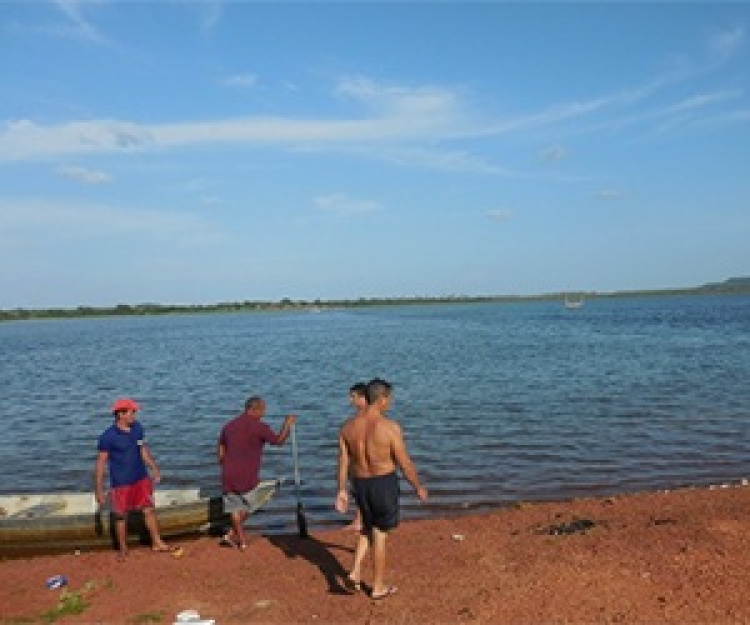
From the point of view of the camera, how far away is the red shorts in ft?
32.0

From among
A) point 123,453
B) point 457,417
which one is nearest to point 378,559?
point 123,453

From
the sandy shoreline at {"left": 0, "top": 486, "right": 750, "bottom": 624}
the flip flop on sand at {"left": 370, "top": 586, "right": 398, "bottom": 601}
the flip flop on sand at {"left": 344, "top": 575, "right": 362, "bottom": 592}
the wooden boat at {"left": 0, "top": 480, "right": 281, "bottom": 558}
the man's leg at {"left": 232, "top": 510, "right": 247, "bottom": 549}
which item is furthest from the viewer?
the wooden boat at {"left": 0, "top": 480, "right": 281, "bottom": 558}

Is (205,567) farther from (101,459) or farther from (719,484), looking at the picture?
(719,484)

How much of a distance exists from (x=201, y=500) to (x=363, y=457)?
427 centimetres

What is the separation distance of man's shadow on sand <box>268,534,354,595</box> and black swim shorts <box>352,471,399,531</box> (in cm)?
111

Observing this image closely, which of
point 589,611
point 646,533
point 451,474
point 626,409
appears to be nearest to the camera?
point 589,611

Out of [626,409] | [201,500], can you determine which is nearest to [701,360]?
[626,409]

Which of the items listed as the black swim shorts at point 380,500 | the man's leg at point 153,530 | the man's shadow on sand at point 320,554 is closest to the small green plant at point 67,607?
the man's leg at point 153,530

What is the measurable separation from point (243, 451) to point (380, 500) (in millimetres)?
3059

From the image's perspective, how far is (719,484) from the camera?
1358cm

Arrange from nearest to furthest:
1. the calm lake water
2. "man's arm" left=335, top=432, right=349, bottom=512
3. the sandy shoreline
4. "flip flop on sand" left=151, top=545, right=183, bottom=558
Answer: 1. the sandy shoreline
2. "man's arm" left=335, top=432, right=349, bottom=512
3. "flip flop on sand" left=151, top=545, right=183, bottom=558
4. the calm lake water

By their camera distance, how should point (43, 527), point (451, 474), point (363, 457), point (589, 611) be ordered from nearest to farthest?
point (589, 611)
point (363, 457)
point (43, 527)
point (451, 474)

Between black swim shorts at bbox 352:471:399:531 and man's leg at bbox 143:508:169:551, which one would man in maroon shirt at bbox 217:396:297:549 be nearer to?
man's leg at bbox 143:508:169:551

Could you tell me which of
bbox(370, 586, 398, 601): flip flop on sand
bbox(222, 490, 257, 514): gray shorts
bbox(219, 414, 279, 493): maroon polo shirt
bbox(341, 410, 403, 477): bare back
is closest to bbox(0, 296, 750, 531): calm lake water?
bbox(222, 490, 257, 514): gray shorts
